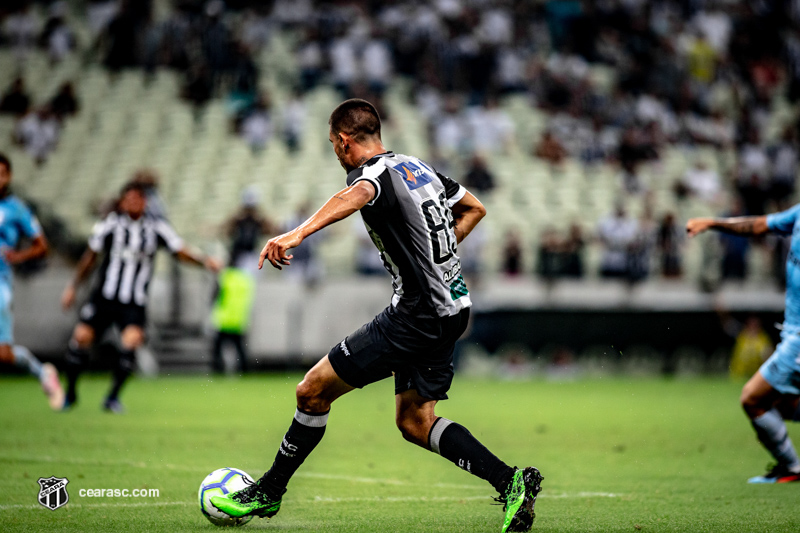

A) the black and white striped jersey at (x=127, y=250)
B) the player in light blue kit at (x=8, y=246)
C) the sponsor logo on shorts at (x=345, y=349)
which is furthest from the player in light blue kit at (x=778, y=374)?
the player in light blue kit at (x=8, y=246)

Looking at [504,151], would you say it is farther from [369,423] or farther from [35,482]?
[35,482]

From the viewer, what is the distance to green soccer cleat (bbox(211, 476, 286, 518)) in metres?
4.85

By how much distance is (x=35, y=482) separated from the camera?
604cm

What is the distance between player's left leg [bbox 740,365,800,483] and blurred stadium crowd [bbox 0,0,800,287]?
38.4ft

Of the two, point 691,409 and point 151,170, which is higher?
point 151,170

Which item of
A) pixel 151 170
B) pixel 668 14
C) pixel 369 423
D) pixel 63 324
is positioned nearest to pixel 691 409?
pixel 369 423

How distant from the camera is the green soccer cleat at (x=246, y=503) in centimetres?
485

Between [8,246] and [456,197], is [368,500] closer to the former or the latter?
[456,197]

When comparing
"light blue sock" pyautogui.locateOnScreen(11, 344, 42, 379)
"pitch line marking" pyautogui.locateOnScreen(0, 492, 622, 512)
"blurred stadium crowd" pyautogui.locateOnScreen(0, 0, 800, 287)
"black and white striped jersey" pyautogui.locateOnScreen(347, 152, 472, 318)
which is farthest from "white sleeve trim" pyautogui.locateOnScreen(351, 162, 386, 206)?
"blurred stadium crowd" pyautogui.locateOnScreen(0, 0, 800, 287)

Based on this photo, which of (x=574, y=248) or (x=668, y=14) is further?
(x=668, y=14)

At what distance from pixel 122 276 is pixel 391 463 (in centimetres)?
454

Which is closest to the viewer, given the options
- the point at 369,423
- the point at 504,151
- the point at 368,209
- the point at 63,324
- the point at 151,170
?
the point at 368,209

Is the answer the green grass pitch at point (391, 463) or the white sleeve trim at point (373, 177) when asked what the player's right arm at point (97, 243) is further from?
the white sleeve trim at point (373, 177)

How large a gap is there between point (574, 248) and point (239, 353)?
21.5ft
